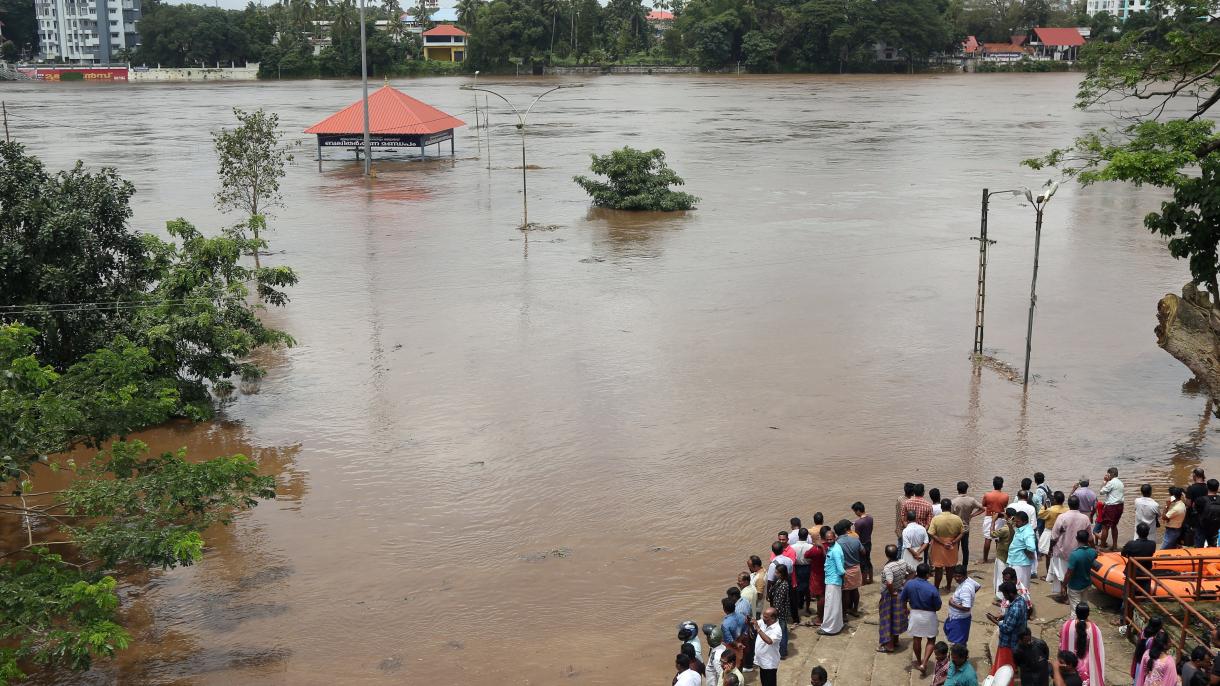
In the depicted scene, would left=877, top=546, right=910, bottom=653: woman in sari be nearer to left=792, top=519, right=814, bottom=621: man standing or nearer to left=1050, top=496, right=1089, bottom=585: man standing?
left=792, top=519, right=814, bottom=621: man standing

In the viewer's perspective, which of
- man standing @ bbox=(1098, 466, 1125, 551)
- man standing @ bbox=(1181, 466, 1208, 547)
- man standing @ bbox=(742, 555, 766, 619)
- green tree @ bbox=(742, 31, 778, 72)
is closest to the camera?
man standing @ bbox=(742, 555, 766, 619)

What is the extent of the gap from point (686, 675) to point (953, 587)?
13.4 ft

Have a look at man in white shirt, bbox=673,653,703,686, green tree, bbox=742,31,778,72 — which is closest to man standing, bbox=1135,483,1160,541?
man in white shirt, bbox=673,653,703,686

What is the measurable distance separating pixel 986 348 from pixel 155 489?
56.0ft

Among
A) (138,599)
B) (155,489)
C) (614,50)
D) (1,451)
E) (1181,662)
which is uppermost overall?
(614,50)

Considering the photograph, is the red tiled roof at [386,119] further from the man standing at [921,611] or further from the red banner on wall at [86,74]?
the red banner on wall at [86,74]

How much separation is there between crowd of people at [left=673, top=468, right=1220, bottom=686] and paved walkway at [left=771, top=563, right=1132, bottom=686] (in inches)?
4.3

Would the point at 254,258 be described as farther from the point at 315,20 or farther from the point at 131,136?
the point at 315,20

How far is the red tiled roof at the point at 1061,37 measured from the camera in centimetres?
12644

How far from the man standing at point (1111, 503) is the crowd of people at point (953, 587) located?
0.6 inches

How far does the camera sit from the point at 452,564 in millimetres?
14461

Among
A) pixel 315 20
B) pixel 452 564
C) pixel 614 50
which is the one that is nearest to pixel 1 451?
pixel 452 564

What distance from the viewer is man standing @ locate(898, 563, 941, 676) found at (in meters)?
10.1

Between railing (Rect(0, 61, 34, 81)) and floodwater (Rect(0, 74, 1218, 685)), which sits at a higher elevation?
railing (Rect(0, 61, 34, 81))
